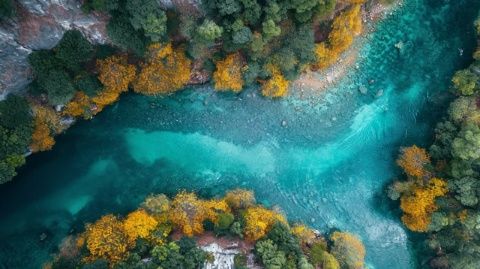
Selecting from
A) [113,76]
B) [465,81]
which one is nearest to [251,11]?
[113,76]

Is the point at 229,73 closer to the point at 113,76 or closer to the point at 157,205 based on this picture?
the point at 113,76

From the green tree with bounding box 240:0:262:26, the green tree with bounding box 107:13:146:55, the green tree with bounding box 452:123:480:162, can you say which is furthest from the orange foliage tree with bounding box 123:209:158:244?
the green tree with bounding box 452:123:480:162

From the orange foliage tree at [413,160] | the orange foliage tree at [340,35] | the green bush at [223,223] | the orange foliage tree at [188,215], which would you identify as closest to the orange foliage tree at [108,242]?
the orange foliage tree at [188,215]

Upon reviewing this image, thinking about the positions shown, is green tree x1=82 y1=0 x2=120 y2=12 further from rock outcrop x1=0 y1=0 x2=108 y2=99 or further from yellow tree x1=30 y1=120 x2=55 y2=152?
yellow tree x1=30 y1=120 x2=55 y2=152

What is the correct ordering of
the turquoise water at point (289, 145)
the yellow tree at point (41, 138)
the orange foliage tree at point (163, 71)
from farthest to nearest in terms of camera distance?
the turquoise water at point (289, 145) < the orange foliage tree at point (163, 71) < the yellow tree at point (41, 138)

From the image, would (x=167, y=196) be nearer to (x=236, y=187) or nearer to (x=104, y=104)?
(x=236, y=187)

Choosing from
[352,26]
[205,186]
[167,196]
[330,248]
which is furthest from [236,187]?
[352,26]

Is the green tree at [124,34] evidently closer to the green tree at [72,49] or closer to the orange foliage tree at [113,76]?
the orange foliage tree at [113,76]
